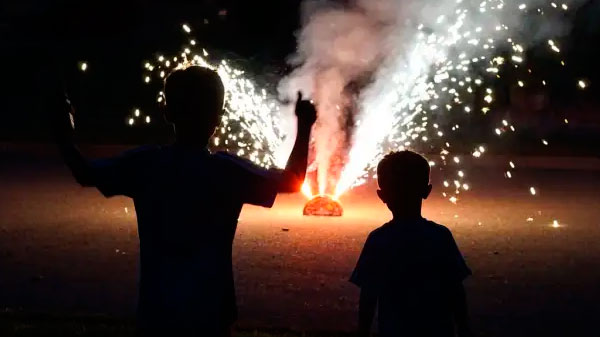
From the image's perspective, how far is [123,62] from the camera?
1287 inches

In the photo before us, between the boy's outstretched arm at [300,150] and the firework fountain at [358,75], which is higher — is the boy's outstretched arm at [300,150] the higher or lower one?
the lower one

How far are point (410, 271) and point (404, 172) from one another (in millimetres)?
377

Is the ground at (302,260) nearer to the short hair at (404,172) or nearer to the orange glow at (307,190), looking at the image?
the orange glow at (307,190)

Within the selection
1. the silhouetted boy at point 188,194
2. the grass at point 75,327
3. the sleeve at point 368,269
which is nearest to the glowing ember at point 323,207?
the grass at point 75,327

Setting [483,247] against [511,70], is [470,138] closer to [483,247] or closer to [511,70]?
[511,70]

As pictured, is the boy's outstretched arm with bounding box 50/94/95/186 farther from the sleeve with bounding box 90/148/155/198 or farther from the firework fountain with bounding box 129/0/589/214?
the firework fountain with bounding box 129/0/589/214

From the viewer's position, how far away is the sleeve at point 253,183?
116 inches

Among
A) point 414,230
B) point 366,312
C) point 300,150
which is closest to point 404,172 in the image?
point 414,230

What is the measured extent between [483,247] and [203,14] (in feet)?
59.9

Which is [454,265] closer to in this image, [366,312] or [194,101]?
[366,312]

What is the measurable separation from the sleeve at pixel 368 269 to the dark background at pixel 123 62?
2138 centimetres

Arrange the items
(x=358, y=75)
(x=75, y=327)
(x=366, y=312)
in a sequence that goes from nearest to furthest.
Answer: (x=366, y=312), (x=75, y=327), (x=358, y=75)

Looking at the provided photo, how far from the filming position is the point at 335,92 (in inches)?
495

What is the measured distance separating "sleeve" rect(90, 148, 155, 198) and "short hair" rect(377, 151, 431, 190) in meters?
1.01
